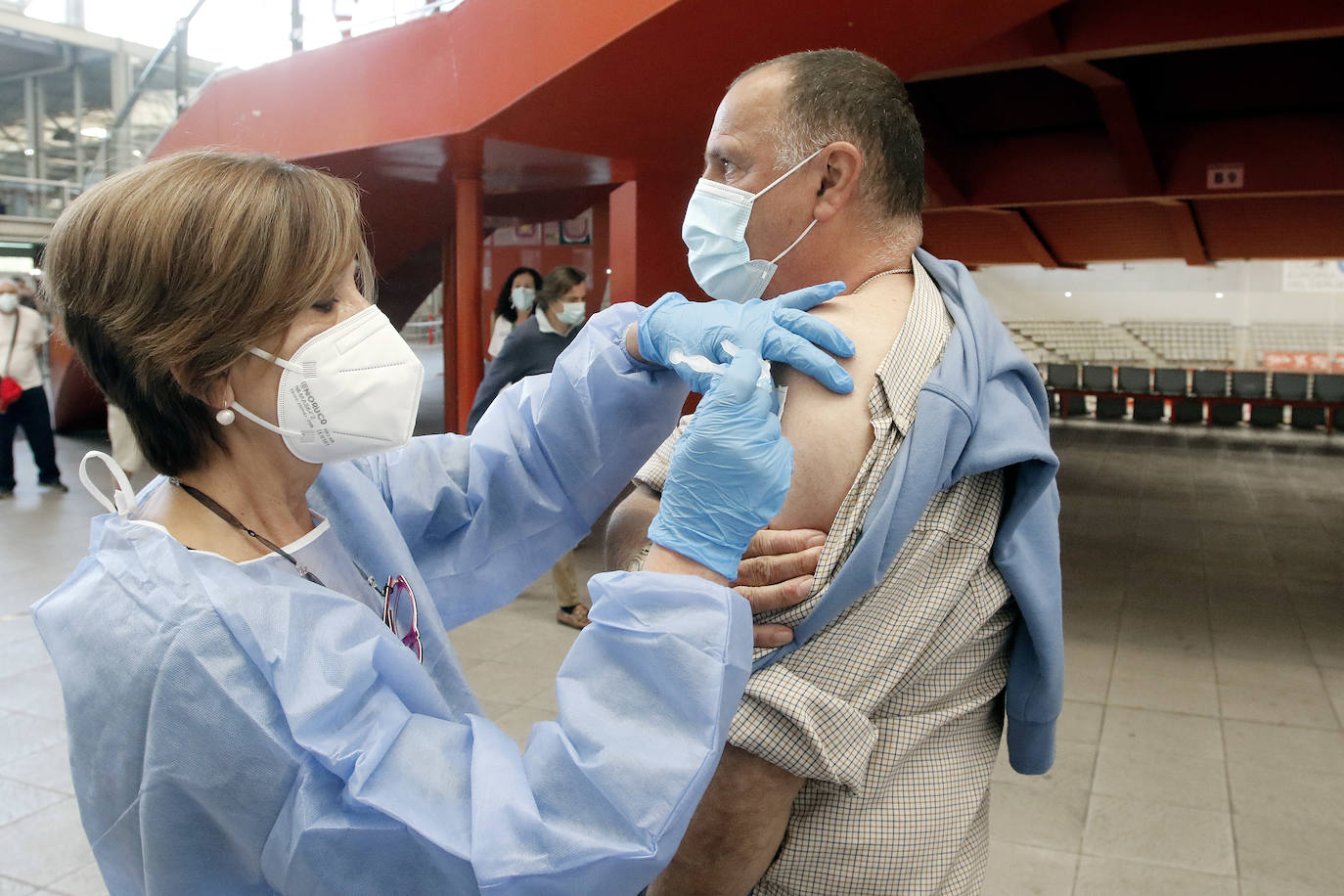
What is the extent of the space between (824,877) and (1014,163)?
799 centimetres

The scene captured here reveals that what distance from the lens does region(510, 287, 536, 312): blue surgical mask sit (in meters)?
5.97

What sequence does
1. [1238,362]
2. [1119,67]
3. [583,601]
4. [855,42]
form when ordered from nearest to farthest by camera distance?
1. [855,42]
2. [583,601]
3. [1119,67]
4. [1238,362]

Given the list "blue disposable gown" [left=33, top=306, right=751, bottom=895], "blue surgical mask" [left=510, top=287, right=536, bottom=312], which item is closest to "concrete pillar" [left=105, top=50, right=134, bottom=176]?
"blue surgical mask" [left=510, top=287, right=536, bottom=312]

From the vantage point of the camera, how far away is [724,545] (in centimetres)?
104

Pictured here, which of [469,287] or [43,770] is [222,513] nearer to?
[43,770]

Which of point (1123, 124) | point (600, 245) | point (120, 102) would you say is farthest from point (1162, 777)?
point (120, 102)

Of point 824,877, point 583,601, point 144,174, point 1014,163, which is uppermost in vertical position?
point 1014,163

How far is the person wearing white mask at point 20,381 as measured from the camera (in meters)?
7.12

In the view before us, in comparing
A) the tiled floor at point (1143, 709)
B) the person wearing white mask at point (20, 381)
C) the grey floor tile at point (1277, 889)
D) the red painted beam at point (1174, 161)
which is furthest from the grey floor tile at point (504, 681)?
the red painted beam at point (1174, 161)

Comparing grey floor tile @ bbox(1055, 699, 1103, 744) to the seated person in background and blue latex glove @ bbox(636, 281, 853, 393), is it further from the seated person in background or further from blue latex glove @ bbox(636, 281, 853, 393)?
blue latex glove @ bbox(636, 281, 853, 393)

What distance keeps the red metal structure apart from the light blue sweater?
249 cm

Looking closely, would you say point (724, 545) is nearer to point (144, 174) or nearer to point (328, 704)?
point (328, 704)

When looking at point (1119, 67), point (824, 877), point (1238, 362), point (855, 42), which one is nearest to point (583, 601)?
point (855, 42)

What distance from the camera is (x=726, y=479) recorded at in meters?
1.04
